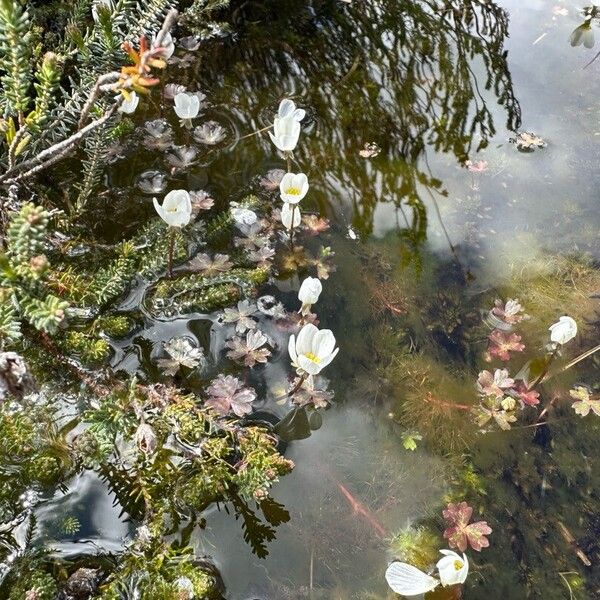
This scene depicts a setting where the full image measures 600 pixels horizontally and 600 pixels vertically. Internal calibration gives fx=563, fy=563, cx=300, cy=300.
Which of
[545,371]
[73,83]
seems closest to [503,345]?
[545,371]

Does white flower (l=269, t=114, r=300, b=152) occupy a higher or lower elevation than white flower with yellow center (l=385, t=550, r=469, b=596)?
higher

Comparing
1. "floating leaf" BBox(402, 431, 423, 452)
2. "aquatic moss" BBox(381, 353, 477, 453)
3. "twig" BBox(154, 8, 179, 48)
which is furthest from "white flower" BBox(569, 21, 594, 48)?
"twig" BBox(154, 8, 179, 48)

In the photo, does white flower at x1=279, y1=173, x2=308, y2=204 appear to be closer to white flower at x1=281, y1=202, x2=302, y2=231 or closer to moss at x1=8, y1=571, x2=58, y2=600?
white flower at x1=281, y1=202, x2=302, y2=231

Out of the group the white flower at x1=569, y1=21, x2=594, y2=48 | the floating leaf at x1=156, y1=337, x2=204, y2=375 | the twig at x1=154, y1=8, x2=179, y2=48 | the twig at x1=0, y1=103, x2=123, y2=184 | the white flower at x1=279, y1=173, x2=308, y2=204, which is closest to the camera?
the twig at x1=154, y1=8, x2=179, y2=48

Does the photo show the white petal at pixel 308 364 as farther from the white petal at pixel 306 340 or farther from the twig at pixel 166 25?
the twig at pixel 166 25

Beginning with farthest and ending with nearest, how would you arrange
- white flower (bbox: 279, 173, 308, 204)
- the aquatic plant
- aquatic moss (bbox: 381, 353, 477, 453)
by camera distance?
white flower (bbox: 279, 173, 308, 204) → aquatic moss (bbox: 381, 353, 477, 453) → the aquatic plant

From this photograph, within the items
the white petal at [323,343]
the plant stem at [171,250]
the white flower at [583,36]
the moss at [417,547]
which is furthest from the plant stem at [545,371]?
the white flower at [583,36]
